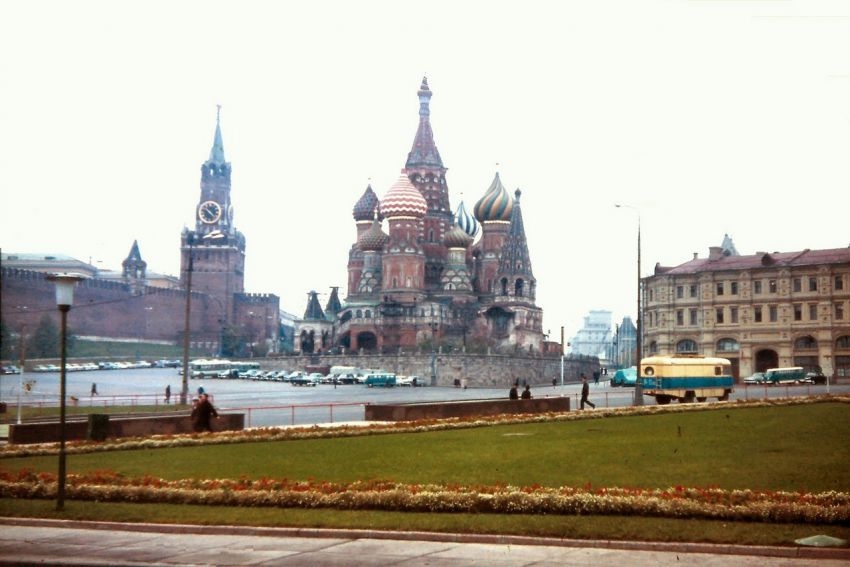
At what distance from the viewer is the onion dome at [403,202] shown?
108 m

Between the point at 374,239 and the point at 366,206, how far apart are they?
7690 millimetres

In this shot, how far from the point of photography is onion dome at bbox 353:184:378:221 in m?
120

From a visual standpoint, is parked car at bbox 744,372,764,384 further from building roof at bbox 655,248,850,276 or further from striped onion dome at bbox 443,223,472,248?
striped onion dome at bbox 443,223,472,248

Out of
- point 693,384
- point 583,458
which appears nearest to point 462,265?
point 693,384

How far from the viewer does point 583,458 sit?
2022cm

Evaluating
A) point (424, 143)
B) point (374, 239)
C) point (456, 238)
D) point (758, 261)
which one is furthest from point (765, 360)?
point (424, 143)

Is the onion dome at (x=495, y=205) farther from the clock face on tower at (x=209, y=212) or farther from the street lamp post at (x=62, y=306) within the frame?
the street lamp post at (x=62, y=306)

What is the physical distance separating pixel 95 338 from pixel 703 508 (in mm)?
128774

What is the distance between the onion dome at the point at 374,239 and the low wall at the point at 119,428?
269 ft

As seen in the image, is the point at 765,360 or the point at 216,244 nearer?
the point at 765,360

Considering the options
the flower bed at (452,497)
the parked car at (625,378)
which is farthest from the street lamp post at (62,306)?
the parked car at (625,378)

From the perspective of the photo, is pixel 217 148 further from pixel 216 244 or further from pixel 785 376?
pixel 785 376

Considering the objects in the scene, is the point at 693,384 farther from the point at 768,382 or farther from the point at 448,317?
the point at 448,317

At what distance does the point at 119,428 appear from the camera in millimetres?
28422
